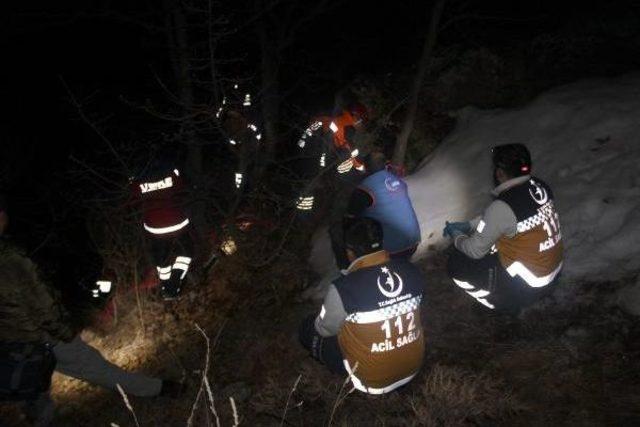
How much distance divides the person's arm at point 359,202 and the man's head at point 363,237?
5.57 feet

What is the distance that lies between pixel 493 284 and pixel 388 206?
1.37m

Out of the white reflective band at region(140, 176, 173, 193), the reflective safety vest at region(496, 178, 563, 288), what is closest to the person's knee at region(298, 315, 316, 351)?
the reflective safety vest at region(496, 178, 563, 288)

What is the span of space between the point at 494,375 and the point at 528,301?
0.67 metres

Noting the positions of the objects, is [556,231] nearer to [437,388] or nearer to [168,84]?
[437,388]

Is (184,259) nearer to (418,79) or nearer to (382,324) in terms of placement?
(382,324)

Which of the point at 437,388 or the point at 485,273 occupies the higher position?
the point at 485,273

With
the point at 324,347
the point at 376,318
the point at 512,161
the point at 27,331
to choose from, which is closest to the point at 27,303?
the point at 27,331

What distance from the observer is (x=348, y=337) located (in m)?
3.39

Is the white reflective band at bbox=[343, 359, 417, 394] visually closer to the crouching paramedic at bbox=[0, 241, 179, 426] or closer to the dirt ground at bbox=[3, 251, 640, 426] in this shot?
the dirt ground at bbox=[3, 251, 640, 426]

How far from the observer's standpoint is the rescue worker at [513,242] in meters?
3.58

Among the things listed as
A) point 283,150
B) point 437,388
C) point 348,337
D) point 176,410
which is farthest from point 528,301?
point 283,150

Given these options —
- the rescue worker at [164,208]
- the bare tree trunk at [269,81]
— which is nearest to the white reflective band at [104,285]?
the rescue worker at [164,208]

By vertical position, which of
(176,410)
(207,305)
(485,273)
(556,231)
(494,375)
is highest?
(556,231)

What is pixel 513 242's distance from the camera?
146 inches
